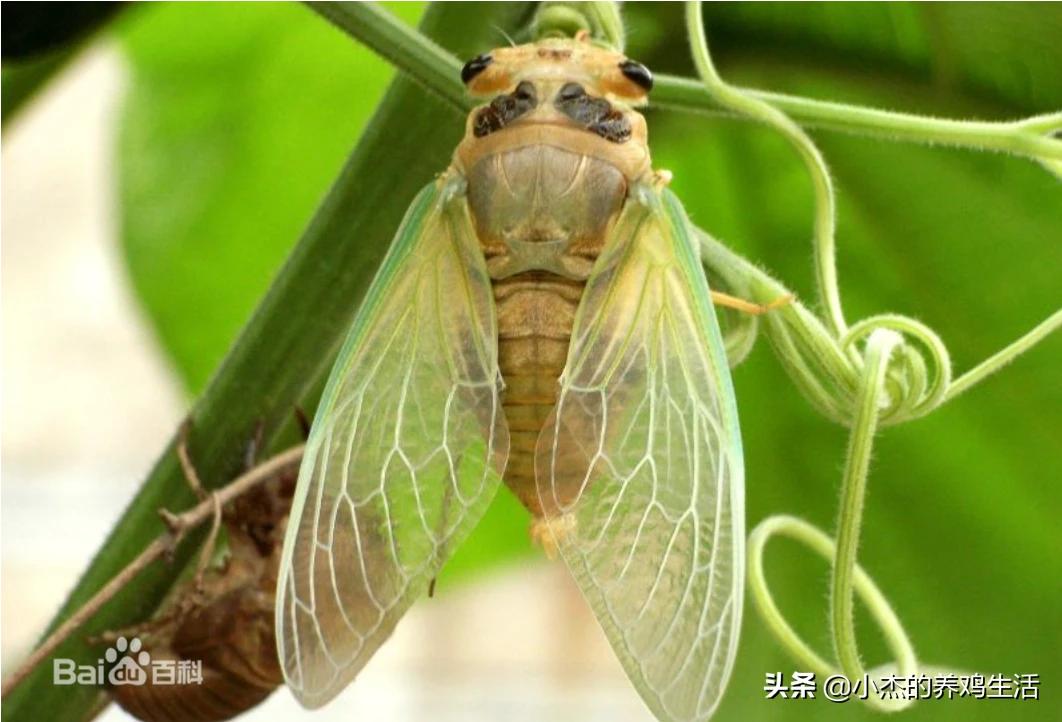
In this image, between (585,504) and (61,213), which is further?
(61,213)

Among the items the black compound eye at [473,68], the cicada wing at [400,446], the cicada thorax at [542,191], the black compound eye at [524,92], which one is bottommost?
the cicada wing at [400,446]

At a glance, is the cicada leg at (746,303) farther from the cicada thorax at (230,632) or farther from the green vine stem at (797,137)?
the cicada thorax at (230,632)

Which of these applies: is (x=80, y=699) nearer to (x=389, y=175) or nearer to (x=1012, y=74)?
(x=389, y=175)

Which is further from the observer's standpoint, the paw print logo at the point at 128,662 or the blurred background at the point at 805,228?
the blurred background at the point at 805,228

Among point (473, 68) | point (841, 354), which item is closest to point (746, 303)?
point (841, 354)

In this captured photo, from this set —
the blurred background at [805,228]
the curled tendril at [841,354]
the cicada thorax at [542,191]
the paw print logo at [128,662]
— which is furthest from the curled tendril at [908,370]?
the paw print logo at [128,662]

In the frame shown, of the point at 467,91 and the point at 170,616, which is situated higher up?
the point at 467,91

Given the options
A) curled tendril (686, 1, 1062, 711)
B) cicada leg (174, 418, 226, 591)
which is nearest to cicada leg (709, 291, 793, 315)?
curled tendril (686, 1, 1062, 711)

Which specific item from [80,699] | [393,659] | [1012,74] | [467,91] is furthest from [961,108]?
[393,659]
